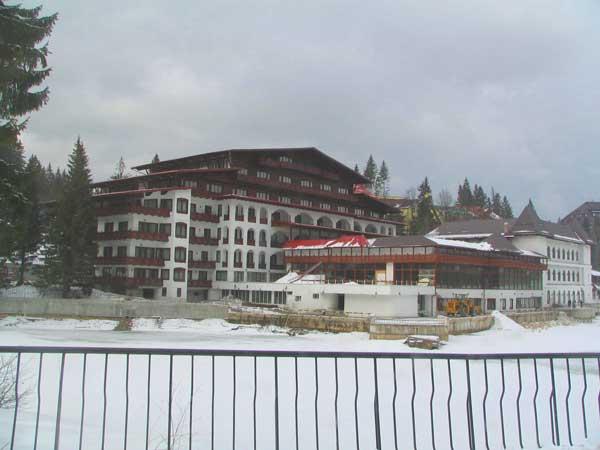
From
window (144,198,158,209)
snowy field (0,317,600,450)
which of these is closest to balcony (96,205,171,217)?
window (144,198,158,209)

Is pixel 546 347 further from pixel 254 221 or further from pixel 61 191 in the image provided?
pixel 61 191

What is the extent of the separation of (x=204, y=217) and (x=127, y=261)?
37.1ft

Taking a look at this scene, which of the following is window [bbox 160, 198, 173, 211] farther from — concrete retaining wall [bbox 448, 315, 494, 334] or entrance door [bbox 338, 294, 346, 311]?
concrete retaining wall [bbox 448, 315, 494, 334]

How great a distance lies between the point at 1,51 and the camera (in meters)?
19.5

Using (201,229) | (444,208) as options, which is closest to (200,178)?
(201,229)

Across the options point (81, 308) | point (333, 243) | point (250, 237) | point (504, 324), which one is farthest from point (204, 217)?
point (504, 324)

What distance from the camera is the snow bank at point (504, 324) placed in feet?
161

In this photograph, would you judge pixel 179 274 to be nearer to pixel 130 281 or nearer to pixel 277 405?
pixel 130 281

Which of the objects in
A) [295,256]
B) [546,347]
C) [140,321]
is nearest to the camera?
[546,347]

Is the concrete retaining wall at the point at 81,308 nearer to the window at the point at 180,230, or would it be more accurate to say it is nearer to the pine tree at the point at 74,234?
the pine tree at the point at 74,234

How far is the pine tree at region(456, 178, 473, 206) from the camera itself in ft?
487

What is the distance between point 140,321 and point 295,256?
2113cm

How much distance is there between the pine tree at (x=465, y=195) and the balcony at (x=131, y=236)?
106m

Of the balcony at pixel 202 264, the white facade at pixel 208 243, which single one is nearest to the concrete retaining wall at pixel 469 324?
the white facade at pixel 208 243
